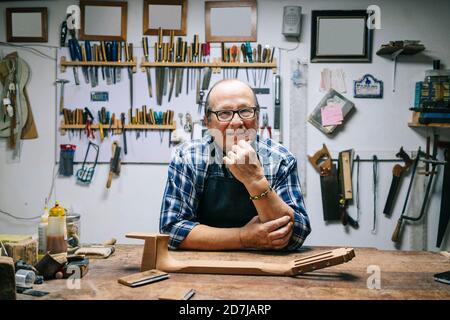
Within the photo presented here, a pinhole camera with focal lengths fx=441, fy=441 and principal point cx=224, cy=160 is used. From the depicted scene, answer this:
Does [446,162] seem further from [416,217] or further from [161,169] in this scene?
[161,169]

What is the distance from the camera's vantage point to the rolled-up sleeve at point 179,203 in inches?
75.4

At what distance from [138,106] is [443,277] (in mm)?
3022

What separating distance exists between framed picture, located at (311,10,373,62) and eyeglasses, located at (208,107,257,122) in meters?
2.02

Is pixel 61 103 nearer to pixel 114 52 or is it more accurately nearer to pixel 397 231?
pixel 114 52

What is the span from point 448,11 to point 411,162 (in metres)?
1.36

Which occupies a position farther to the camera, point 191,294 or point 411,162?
point 411,162

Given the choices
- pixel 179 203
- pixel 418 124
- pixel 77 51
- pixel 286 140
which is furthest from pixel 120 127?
pixel 418 124

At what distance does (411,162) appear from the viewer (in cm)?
386

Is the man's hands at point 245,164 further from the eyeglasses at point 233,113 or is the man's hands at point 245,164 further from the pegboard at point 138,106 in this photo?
the pegboard at point 138,106

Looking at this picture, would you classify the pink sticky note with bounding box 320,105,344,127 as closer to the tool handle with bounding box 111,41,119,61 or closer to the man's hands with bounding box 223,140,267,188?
the tool handle with bounding box 111,41,119,61

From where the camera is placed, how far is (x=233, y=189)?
2164 mm

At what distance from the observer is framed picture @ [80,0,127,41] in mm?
3971
